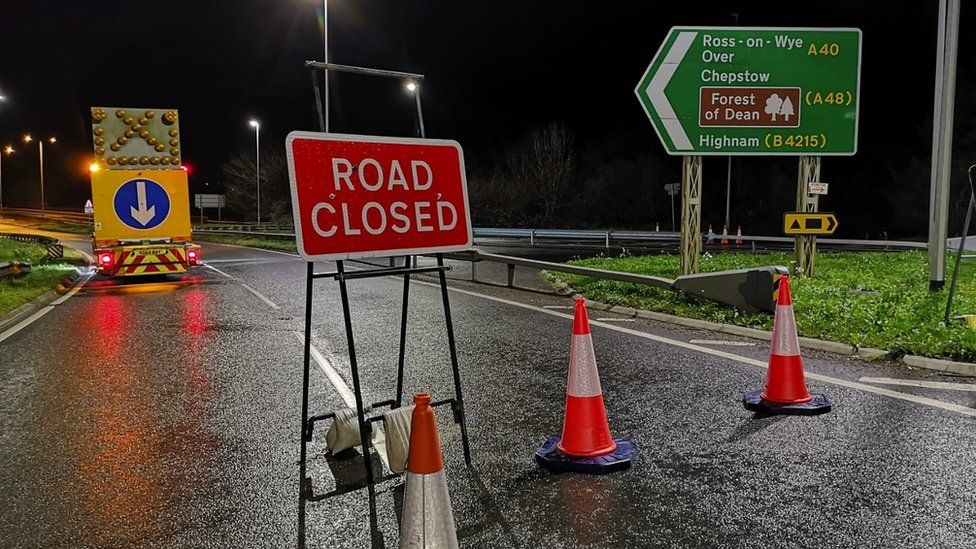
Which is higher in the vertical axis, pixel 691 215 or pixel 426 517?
pixel 691 215

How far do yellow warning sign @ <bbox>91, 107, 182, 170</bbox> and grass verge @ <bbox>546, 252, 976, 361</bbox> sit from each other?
372 inches

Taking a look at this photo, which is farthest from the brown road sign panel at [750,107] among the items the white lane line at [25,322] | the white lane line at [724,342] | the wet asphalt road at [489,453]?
the white lane line at [25,322]

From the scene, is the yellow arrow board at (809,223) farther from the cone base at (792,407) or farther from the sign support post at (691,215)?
the cone base at (792,407)

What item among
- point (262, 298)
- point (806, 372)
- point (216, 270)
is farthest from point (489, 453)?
point (216, 270)

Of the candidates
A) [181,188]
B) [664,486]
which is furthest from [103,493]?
[181,188]

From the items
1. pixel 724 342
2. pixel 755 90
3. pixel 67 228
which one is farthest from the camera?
pixel 67 228

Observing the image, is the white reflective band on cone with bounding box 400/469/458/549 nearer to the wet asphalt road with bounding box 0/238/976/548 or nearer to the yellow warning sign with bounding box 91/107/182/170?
the wet asphalt road with bounding box 0/238/976/548

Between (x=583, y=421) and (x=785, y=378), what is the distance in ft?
6.67

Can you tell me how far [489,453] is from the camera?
486 cm

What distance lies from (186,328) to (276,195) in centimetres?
5942

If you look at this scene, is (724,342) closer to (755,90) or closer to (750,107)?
(750,107)

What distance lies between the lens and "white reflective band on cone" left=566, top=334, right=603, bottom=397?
187 inches

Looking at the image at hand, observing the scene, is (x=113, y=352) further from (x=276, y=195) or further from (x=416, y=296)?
(x=276, y=195)

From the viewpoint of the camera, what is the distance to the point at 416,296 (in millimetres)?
13508
